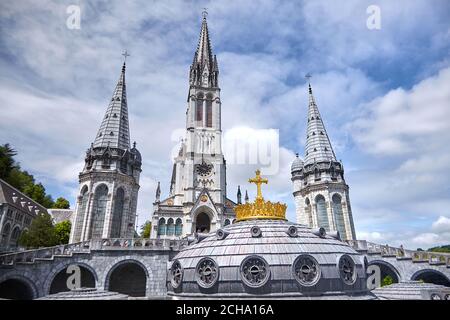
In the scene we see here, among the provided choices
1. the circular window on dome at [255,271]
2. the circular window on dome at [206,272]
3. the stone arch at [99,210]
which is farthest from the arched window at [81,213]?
the circular window on dome at [255,271]

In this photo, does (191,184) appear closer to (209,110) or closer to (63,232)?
(209,110)

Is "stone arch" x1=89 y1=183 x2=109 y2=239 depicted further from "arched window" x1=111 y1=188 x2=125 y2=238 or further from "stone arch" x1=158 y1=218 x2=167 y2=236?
"stone arch" x1=158 y1=218 x2=167 y2=236

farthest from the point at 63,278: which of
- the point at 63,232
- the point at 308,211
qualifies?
the point at 308,211

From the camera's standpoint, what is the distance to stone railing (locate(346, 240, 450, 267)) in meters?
24.5

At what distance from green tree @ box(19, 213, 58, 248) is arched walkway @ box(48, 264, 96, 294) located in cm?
890

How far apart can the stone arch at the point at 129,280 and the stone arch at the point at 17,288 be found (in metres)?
5.91

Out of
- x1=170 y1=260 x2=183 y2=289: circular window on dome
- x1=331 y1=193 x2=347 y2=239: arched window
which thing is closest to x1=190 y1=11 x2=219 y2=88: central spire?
x1=331 y1=193 x2=347 y2=239: arched window

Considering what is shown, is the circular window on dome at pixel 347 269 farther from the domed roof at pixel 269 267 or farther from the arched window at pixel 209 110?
the arched window at pixel 209 110

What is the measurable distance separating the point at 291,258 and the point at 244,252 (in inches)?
A: 81.3

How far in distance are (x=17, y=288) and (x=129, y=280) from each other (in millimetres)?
8669

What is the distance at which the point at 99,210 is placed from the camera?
32.6 m
